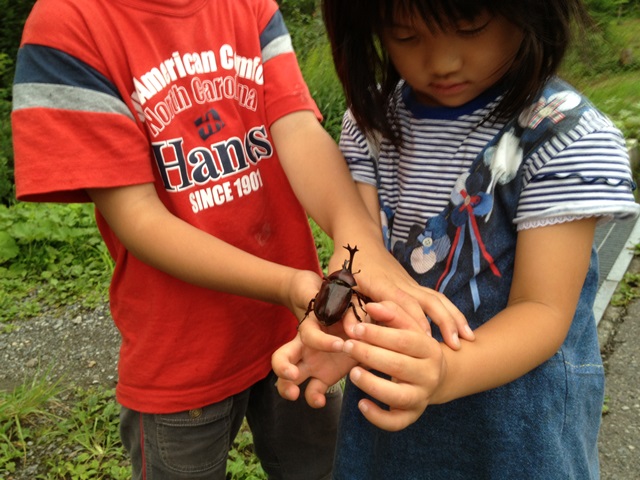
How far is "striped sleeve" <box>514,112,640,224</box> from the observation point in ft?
4.51

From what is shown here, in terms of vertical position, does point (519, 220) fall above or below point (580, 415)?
above

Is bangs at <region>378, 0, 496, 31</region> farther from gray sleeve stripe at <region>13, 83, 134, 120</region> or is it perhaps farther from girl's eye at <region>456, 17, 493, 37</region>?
gray sleeve stripe at <region>13, 83, 134, 120</region>

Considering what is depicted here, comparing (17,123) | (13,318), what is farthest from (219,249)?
(13,318)

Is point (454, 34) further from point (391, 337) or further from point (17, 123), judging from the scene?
point (17, 123)

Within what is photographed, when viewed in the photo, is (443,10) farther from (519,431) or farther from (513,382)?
(519,431)

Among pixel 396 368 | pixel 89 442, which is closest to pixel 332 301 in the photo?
pixel 396 368

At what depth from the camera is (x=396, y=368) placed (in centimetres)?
123

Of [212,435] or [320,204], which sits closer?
[320,204]

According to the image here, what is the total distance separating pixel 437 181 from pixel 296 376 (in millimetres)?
625

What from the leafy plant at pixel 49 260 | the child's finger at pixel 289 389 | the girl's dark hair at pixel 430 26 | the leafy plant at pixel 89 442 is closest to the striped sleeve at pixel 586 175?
the girl's dark hair at pixel 430 26

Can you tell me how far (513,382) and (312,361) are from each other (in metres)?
0.50

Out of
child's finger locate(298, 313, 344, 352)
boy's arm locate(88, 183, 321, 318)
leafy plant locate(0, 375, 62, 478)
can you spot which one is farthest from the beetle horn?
leafy plant locate(0, 375, 62, 478)

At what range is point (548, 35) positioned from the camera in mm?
1428

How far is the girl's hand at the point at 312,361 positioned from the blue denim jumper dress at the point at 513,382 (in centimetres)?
30
